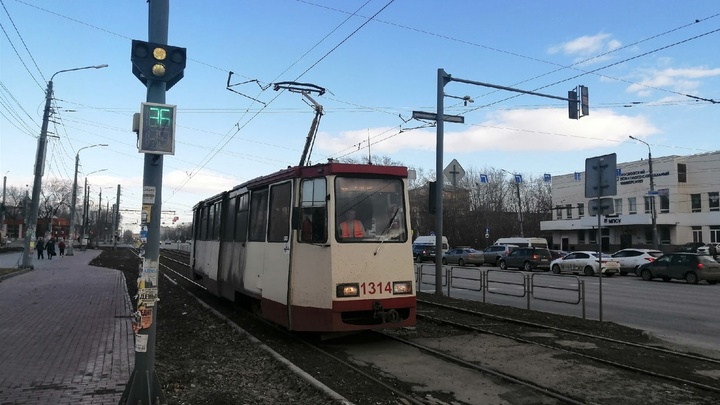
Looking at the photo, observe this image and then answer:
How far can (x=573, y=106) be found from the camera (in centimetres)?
1728

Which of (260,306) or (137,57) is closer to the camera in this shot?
(137,57)

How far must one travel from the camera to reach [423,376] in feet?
23.5

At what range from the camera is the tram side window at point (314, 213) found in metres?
8.55

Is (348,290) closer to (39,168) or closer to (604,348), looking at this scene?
(604,348)

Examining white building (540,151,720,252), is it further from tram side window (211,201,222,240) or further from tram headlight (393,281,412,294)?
tram headlight (393,281,412,294)

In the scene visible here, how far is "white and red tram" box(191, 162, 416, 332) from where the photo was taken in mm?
8430

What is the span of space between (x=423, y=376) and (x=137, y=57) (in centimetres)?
520

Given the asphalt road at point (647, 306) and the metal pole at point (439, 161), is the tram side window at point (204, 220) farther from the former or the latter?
the asphalt road at point (647, 306)

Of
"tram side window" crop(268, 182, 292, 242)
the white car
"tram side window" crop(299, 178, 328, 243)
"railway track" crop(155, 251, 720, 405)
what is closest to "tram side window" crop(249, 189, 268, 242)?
"tram side window" crop(268, 182, 292, 242)

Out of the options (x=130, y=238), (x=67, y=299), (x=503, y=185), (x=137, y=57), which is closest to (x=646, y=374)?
(x=137, y=57)

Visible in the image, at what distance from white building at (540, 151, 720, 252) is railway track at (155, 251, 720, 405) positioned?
43.5 meters

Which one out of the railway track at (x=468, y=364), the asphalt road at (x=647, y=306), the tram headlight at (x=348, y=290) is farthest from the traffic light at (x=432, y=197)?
the tram headlight at (x=348, y=290)

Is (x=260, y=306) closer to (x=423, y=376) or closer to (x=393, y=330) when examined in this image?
(x=393, y=330)

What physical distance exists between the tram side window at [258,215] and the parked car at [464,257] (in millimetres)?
33160
